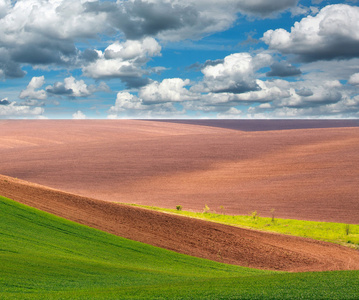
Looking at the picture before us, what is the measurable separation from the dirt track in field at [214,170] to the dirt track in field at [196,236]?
43.5 feet

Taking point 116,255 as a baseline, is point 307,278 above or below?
above

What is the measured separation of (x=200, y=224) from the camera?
30828mm

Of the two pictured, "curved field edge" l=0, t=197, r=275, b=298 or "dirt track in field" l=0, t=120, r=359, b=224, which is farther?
"dirt track in field" l=0, t=120, r=359, b=224

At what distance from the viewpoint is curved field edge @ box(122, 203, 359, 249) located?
32.0 metres

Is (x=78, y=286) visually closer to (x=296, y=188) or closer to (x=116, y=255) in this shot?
(x=116, y=255)

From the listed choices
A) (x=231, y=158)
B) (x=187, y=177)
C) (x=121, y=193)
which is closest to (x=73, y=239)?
(x=121, y=193)

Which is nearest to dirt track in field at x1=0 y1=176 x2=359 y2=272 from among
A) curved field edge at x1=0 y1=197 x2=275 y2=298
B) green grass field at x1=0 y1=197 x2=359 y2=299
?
curved field edge at x1=0 y1=197 x2=275 y2=298

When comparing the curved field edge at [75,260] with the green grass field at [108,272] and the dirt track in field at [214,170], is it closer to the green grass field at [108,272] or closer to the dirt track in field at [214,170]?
the green grass field at [108,272]

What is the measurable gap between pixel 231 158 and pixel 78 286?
65257mm

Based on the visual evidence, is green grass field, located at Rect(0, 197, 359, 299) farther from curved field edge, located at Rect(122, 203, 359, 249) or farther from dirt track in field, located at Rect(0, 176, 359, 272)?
curved field edge, located at Rect(122, 203, 359, 249)

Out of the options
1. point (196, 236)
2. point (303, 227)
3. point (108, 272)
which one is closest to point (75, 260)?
point (108, 272)

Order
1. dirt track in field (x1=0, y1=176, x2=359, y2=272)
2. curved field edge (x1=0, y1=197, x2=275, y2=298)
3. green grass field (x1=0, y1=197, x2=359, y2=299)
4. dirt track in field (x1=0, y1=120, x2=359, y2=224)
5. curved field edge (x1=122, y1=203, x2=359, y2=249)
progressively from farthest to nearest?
dirt track in field (x1=0, y1=120, x2=359, y2=224) < curved field edge (x1=122, y1=203, x2=359, y2=249) < dirt track in field (x1=0, y1=176, x2=359, y2=272) < curved field edge (x1=0, y1=197, x2=275, y2=298) < green grass field (x1=0, y1=197, x2=359, y2=299)

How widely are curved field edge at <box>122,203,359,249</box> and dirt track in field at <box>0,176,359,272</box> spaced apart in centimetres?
265

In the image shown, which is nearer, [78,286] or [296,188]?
[78,286]
